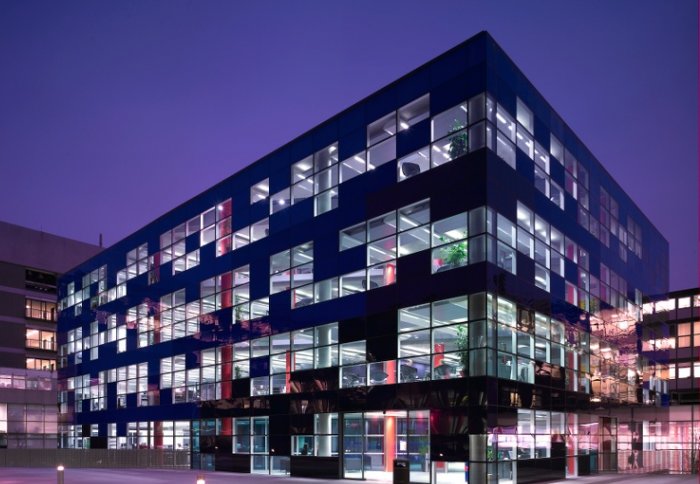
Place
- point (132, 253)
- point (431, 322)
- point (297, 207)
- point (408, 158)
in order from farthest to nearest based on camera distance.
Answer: point (132, 253) → point (297, 207) → point (408, 158) → point (431, 322)

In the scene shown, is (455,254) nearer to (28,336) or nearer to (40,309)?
(40,309)

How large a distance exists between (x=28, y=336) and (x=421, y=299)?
62868mm

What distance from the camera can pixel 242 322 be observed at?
42500mm

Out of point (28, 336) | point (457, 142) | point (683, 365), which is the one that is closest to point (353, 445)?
point (457, 142)

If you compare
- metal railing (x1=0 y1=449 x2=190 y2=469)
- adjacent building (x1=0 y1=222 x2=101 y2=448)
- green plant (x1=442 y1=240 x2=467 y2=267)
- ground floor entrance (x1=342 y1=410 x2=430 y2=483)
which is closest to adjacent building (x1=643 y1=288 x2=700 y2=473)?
ground floor entrance (x1=342 y1=410 x2=430 y2=483)

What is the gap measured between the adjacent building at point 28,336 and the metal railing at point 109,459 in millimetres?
28850

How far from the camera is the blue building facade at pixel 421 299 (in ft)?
99.0

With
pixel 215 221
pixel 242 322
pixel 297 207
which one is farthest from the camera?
pixel 215 221

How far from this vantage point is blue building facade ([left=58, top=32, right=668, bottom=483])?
99.0ft

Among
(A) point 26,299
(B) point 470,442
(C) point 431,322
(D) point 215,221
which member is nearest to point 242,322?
(D) point 215,221

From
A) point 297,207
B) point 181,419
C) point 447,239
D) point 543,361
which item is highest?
point 297,207

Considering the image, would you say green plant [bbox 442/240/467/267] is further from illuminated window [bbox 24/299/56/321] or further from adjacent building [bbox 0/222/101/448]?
illuminated window [bbox 24/299/56/321]

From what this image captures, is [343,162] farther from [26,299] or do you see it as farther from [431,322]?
[26,299]

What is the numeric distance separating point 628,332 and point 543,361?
47.5 ft
